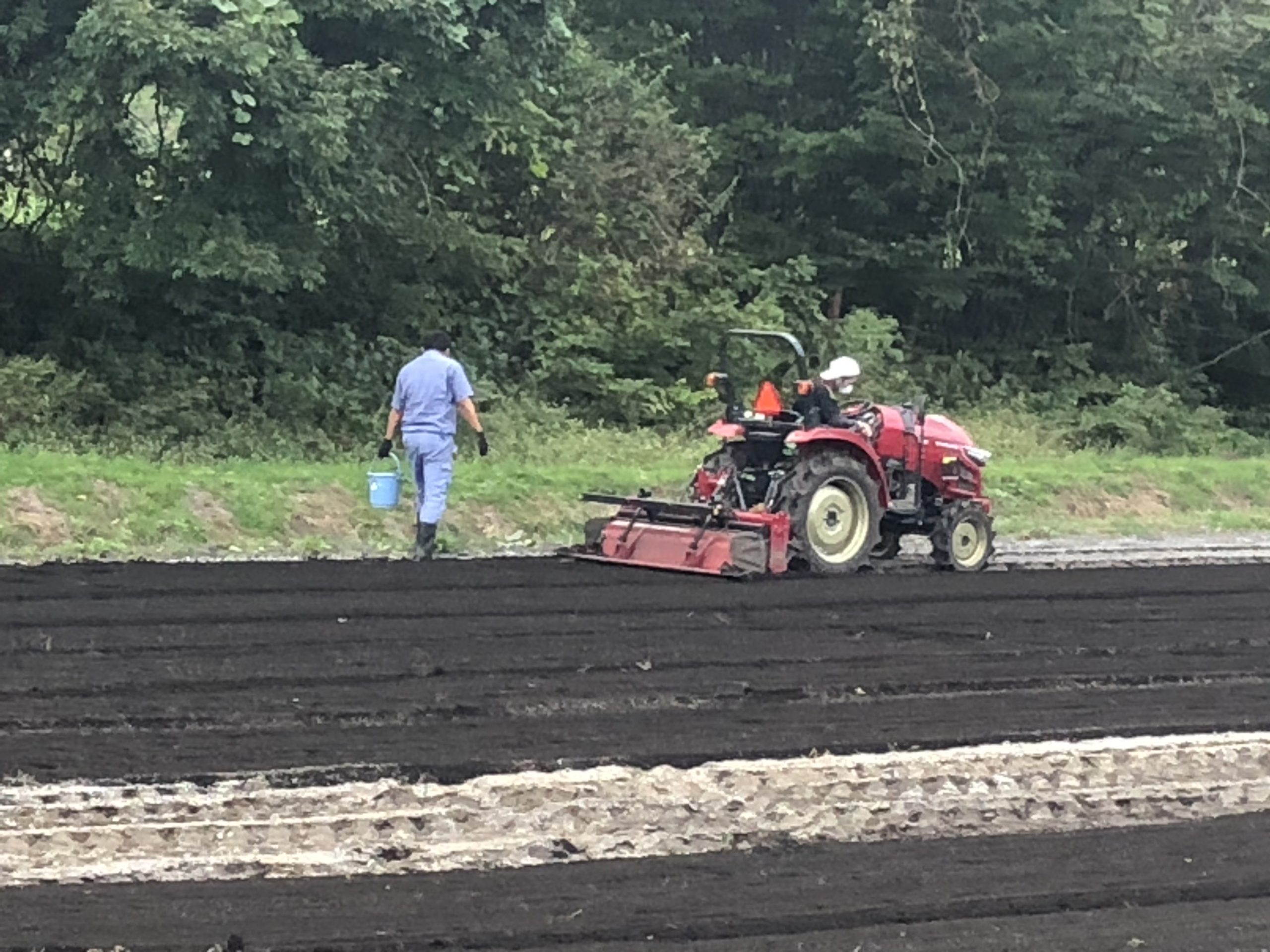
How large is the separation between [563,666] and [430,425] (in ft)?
14.9

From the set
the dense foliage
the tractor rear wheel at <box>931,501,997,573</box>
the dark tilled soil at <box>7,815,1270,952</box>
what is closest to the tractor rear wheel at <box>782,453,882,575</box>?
the tractor rear wheel at <box>931,501,997,573</box>

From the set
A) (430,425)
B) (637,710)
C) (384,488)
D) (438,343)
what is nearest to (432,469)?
(430,425)

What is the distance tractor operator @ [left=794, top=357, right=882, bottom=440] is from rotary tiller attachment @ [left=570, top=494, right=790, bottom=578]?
809 mm

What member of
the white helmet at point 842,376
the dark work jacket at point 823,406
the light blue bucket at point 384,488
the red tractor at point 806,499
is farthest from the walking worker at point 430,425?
the white helmet at point 842,376

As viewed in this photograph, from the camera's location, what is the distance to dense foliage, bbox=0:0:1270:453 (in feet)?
56.2

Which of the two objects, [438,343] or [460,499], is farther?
[460,499]

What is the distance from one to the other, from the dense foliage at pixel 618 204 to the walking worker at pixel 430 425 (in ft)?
12.7

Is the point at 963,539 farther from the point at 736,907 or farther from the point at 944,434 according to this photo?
the point at 736,907

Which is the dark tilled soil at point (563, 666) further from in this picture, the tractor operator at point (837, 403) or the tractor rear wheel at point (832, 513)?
the tractor operator at point (837, 403)

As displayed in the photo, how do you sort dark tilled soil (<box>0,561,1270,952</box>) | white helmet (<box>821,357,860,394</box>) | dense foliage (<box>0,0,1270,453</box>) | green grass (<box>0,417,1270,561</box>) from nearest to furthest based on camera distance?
1. dark tilled soil (<box>0,561,1270,952</box>)
2. white helmet (<box>821,357,860,394</box>)
3. green grass (<box>0,417,1270,561</box>)
4. dense foliage (<box>0,0,1270,453</box>)

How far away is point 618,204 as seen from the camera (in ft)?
75.0

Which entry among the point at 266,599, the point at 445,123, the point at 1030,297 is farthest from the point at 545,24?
the point at 1030,297

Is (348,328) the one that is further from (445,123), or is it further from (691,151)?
(691,151)

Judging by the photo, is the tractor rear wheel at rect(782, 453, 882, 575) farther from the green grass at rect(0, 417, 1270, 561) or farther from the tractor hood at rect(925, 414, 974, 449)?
the green grass at rect(0, 417, 1270, 561)
